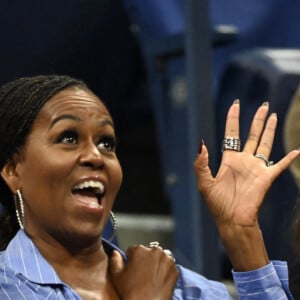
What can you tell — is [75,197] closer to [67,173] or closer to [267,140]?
[67,173]

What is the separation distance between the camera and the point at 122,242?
98.7 inches

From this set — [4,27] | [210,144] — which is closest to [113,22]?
[4,27]

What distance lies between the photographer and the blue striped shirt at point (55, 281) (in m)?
1.10

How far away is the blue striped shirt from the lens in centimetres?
110

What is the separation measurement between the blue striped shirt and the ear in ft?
0.20

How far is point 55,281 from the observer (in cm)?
111

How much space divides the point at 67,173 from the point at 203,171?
0.62 feet

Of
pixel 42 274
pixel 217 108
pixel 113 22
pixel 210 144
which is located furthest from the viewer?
pixel 113 22

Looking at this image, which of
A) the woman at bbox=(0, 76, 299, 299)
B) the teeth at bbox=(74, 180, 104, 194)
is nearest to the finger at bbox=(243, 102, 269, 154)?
the woman at bbox=(0, 76, 299, 299)

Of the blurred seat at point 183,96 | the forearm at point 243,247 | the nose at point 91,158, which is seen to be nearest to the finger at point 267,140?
the forearm at point 243,247

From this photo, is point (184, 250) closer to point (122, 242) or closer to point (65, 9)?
point (122, 242)

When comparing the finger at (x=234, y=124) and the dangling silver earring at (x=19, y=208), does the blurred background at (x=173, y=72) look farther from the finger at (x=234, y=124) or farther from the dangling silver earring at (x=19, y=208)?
the dangling silver earring at (x=19, y=208)

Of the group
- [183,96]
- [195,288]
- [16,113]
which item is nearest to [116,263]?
[195,288]

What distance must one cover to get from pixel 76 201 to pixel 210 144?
2.76 feet
